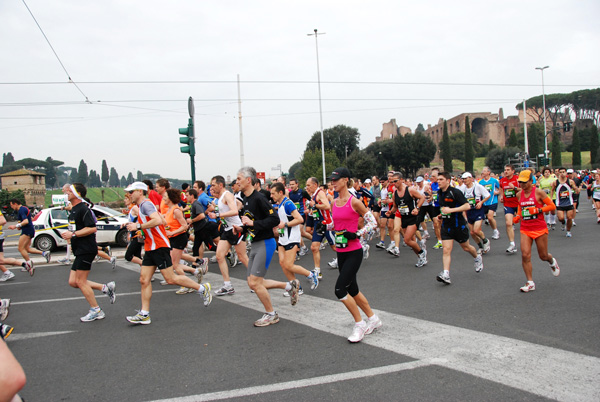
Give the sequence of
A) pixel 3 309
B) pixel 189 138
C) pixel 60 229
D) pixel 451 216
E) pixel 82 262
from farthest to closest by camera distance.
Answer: pixel 60 229 < pixel 189 138 < pixel 451 216 < pixel 82 262 < pixel 3 309

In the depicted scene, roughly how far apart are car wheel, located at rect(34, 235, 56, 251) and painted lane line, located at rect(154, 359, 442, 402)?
13.3m

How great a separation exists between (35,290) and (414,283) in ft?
25.0

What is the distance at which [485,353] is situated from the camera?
420 cm

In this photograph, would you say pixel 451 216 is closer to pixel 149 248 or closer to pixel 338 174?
pixel 338 174

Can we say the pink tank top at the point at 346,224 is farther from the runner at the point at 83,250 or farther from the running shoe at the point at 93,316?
→ the running shoe at the point at 93,316

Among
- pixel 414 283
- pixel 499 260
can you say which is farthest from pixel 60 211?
pixel 499 260

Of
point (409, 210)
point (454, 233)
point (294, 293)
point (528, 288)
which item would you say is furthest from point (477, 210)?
point (294, 293)

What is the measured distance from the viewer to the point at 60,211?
14930mm

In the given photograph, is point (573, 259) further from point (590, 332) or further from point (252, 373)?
point (252, 373)

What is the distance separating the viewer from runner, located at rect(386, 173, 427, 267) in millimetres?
8859

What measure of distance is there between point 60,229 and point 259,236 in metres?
11.6

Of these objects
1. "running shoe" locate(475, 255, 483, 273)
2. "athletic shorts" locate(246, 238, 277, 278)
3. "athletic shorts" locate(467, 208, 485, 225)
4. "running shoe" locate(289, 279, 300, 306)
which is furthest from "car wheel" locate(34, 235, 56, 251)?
"running shoe" locate(475, 255, 483, 273)

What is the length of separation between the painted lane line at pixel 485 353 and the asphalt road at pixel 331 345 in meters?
0.02

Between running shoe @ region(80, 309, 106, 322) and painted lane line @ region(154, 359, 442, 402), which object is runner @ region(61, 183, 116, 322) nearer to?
running shoe @ region(80, 309, 106, 322)
